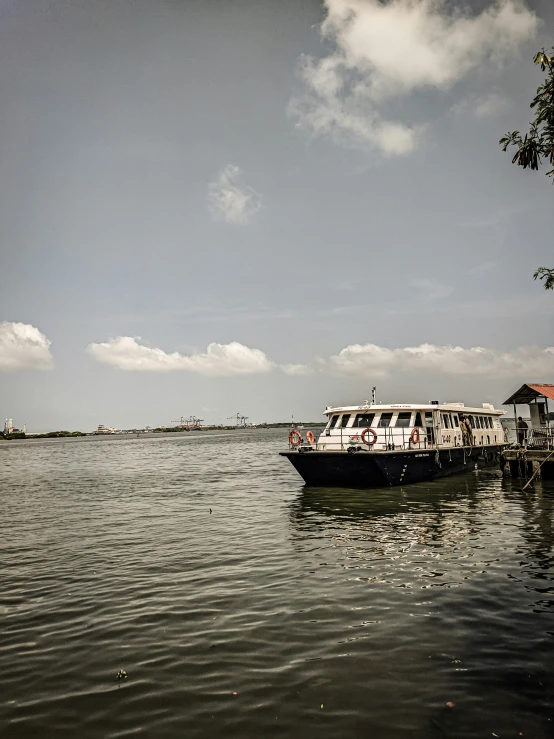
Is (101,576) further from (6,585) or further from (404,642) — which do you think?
(404,642)

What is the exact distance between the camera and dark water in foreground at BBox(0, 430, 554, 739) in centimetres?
575

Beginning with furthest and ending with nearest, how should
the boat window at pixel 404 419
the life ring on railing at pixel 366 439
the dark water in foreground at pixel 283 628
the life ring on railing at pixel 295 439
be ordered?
the boat window at pixel 404 419
the life ring on railing at pixel 295 439
the life ring on railing at pixel 366 439
the dark water in foreground at pixel 283 628

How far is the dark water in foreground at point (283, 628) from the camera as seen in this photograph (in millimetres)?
5746

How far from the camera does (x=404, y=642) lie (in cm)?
749

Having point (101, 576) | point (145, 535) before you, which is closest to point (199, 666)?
point (101, 576)

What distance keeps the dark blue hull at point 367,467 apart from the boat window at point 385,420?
1.96 meters

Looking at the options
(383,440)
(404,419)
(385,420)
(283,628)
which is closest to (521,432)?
(404,419)

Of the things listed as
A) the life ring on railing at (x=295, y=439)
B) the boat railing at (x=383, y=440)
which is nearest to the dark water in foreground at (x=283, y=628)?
the boat railing at (x=383, y=440)

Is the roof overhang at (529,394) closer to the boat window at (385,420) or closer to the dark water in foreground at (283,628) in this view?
the boat window at (385,420)

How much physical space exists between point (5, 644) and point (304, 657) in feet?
15.8

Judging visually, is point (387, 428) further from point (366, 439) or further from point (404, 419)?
point (366, 439)

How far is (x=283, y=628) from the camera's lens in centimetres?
816

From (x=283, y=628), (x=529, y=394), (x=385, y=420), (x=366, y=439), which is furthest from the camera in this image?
(x=529, y=394)

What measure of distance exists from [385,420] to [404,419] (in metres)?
0.98
